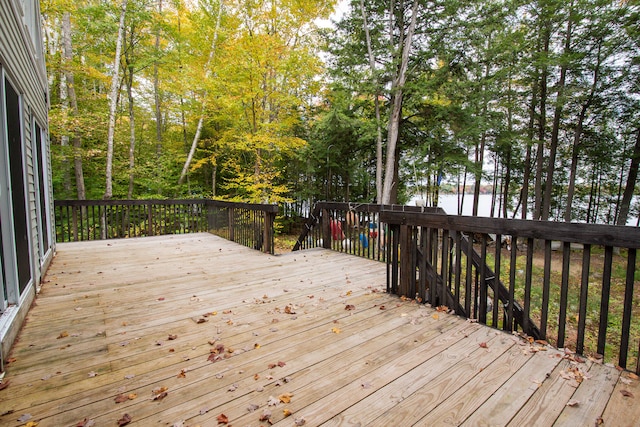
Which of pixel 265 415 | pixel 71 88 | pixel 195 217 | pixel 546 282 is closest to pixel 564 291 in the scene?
pixel 546 282

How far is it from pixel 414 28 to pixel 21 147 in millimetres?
10263

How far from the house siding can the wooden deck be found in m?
0.19

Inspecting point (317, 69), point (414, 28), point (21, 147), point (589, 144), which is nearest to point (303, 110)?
point (317, 69)

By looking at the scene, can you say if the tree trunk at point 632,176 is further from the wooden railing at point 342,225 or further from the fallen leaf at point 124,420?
the fallen leaf at point 124,420

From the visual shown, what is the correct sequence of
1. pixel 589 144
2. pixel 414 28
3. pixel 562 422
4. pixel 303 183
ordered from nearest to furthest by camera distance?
1. pixel 562 422
2. pixel 414 28
3. pixel 589 144
4. pixel 303 183

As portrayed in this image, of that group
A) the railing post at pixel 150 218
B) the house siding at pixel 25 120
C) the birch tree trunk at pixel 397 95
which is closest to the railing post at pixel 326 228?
the house siding at pixel 25 120

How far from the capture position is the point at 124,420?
1.42 meters

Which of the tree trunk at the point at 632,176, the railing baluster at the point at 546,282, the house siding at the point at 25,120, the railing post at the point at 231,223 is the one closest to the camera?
the railing baluster at the point at 546,282

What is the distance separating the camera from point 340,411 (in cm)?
149

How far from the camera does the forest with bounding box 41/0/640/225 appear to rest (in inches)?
351

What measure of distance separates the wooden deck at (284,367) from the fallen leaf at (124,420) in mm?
17

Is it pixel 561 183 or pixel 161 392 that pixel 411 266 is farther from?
pixel 561 183

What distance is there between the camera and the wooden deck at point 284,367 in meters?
1.48

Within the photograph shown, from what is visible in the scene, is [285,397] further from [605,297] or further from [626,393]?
[605,297]
